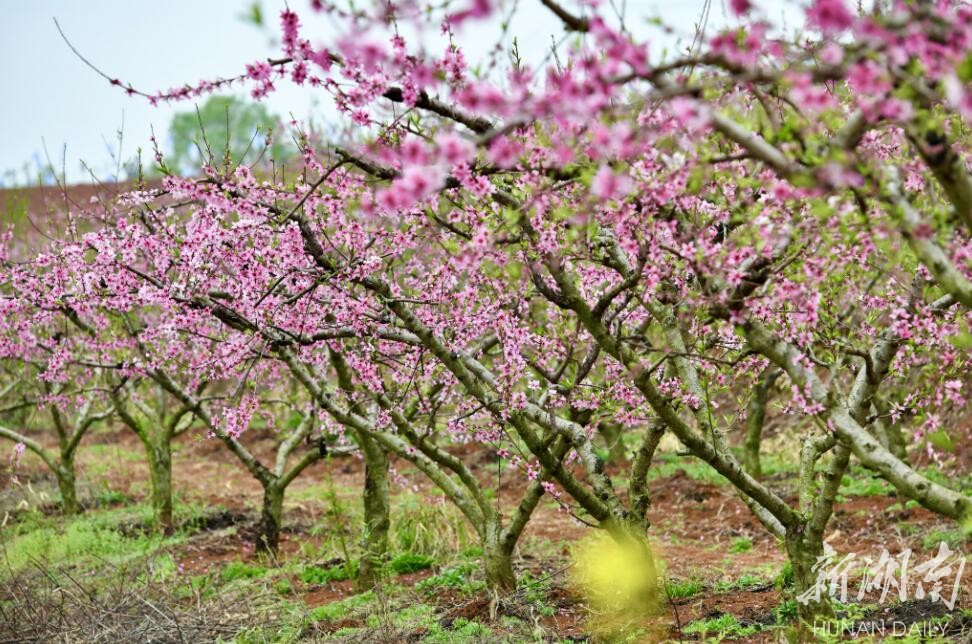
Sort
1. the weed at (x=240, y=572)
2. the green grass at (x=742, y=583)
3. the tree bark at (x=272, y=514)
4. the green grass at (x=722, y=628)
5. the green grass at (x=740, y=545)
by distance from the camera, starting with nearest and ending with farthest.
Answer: the green grass at (x=722, y=628) → the green grass at (x=742, y=583) → the weed at (x=240, y=572) → the green grass at (x=740, y=545) → the tree bark at (x=272, y=514)

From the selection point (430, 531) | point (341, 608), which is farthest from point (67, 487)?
point (341, 608)

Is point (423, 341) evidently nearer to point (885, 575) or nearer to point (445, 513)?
point (885, 575)

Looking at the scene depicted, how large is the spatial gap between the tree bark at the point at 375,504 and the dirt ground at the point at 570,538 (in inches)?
15.1

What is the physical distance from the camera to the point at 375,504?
944 cm

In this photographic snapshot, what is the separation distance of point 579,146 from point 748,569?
6147 millimetres

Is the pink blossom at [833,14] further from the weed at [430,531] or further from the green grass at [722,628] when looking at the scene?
the weed at [430,531]

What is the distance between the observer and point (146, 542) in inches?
480

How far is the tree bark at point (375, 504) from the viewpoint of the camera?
9.12 m

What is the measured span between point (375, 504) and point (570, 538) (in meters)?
3.01

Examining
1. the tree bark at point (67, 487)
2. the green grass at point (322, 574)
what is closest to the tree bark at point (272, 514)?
the green grass at point (322, 574)

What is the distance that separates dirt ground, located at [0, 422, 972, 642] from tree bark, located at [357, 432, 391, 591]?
384 mm

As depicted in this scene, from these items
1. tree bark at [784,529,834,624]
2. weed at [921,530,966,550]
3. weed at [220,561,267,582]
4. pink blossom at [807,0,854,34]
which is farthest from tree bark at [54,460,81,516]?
pink blossom at [807,0,854,34]

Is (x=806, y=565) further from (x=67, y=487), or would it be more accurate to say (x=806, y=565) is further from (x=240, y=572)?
(x=67, y=487)

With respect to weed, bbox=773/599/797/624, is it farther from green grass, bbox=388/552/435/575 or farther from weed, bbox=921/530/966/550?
green grass, bbox=388/552/435/575
